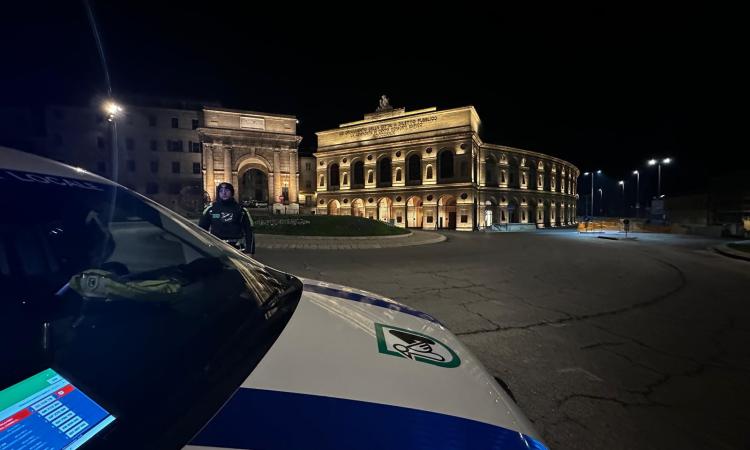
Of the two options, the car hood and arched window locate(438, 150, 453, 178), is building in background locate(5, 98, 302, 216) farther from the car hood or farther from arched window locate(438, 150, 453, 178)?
the car hood

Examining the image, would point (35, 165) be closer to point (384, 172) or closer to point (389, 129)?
point (384, 172)

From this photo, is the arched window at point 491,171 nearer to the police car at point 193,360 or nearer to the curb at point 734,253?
the curb at point 734,253

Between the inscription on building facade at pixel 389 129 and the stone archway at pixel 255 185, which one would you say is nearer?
the inscription on building facade at pixel 389 129

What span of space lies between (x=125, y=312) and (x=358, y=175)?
160 ft

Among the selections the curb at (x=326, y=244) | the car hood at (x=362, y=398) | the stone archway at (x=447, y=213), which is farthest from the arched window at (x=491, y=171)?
the car hood at (x=362, y=398)

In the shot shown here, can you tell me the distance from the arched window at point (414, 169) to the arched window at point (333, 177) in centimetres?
1223

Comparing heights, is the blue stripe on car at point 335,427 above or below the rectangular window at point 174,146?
below

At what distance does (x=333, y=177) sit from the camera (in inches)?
2025

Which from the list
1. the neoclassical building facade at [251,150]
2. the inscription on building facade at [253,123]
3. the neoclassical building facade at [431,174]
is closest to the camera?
the neoclassical building facade at [431,174]

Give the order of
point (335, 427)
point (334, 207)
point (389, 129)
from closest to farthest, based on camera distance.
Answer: point (335, 427) < point (389, 129) < point (334, 207)

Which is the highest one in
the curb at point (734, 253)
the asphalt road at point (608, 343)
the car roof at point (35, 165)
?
the car roof at point (35, 165)

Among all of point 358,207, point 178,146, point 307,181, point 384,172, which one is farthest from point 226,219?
point 307,181

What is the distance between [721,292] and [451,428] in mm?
9059

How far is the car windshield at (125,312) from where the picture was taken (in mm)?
821
